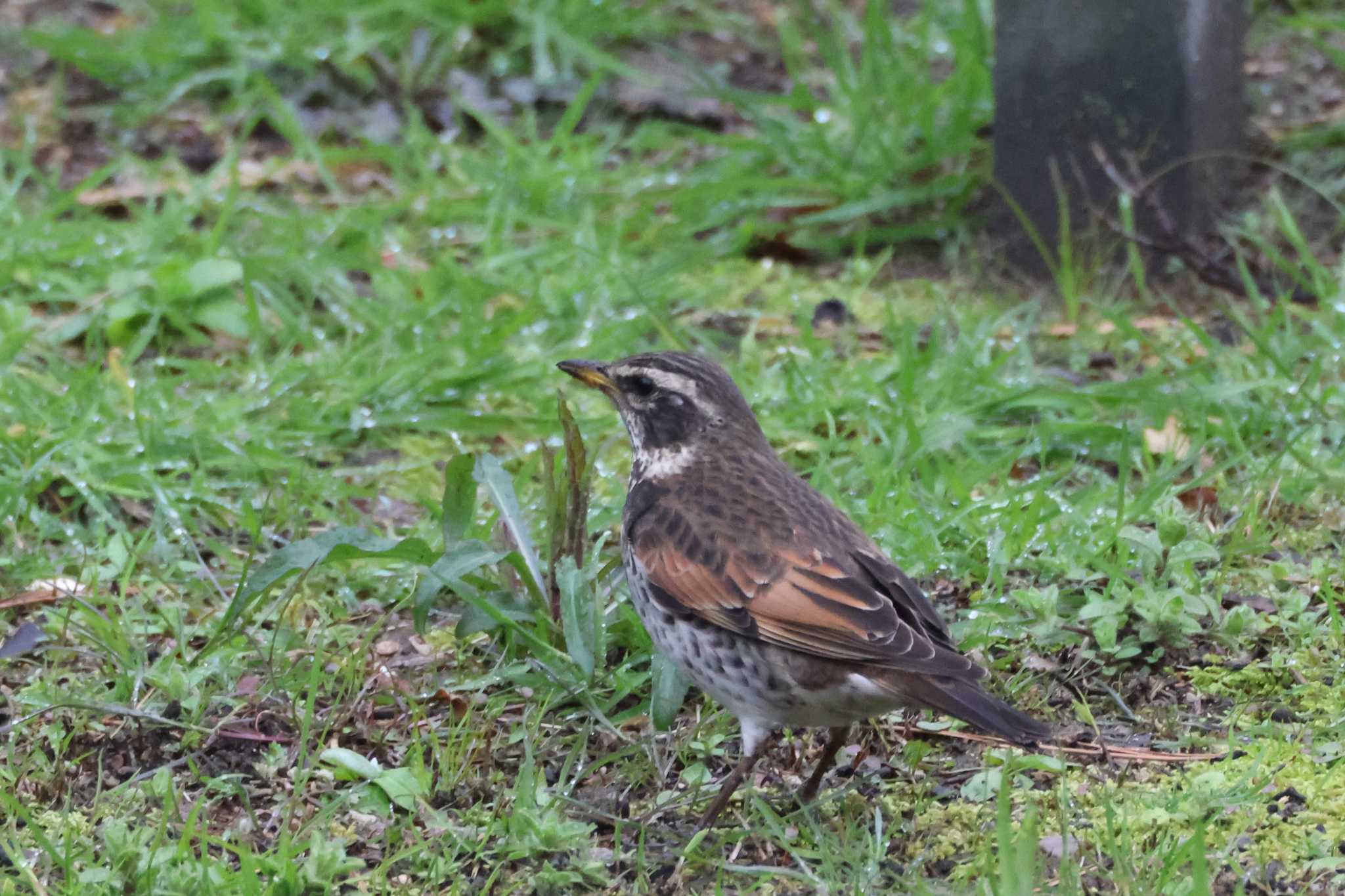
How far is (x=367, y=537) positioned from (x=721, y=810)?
1297 mm

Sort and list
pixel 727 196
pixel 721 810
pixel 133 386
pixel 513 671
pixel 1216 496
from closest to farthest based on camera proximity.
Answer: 1. pixel 721 810
2. pixel 513 671
3. pixel 1216 496
4. pixel 133 386
5. pixel 727 196

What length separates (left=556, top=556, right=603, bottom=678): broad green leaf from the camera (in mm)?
4520

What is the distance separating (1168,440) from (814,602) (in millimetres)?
2265

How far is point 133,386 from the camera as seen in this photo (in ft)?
20.3

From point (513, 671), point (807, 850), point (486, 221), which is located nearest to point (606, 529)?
point (513, 671)

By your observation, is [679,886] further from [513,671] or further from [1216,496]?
[1216,496]

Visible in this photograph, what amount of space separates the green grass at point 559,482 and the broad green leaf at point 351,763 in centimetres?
1

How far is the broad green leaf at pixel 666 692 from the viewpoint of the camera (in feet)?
14.3

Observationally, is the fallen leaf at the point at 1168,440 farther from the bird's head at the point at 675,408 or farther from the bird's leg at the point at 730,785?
the bird's leg at the point at 730,785

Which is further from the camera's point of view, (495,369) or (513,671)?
(495,369)

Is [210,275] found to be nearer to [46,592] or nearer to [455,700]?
[46,592]

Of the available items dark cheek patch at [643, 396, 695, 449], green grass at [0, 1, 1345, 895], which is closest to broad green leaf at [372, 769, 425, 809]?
green grass at [0, 1, 1345, 895]

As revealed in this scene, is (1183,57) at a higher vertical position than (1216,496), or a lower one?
higher

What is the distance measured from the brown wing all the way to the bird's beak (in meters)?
0.71
